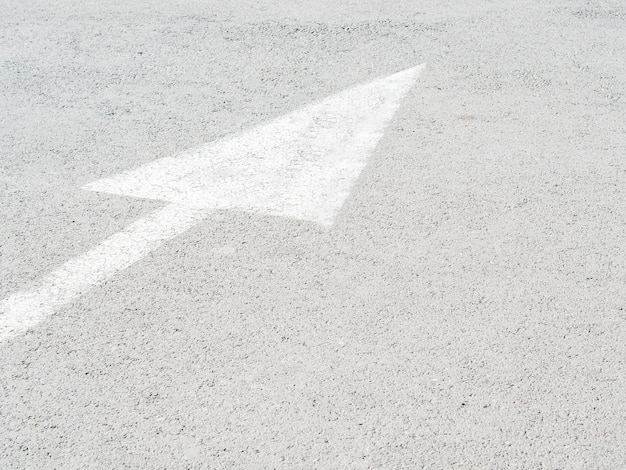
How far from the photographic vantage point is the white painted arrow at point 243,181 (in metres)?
4.25

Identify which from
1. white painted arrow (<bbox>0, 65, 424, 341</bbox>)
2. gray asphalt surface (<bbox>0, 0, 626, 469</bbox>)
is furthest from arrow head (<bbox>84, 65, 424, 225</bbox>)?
gray asphalt surface (<bbox>0, 0, 626, 469</bbox>)

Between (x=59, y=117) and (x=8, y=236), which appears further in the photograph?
(x=59, y=117)

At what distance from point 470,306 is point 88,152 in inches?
112

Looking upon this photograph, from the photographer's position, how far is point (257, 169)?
5449mm

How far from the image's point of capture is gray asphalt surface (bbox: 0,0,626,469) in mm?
3291

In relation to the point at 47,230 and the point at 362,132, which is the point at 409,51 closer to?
the point at 362,132

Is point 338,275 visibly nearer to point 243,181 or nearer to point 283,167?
point 243,181

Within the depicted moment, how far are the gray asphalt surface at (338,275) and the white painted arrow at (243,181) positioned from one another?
0.10 meters

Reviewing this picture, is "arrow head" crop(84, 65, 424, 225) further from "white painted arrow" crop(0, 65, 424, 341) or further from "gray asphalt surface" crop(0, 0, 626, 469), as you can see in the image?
"gray asphalt surface" crop(0, 0, 626, 469)

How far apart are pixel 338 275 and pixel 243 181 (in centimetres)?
125

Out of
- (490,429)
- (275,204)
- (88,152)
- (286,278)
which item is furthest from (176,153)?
(490,429)

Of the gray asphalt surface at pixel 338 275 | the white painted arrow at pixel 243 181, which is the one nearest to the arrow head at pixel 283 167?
the white painted arrow at pixel 243 181

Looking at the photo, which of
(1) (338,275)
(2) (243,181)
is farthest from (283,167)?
(1) (338,275)

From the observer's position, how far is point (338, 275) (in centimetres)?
430
